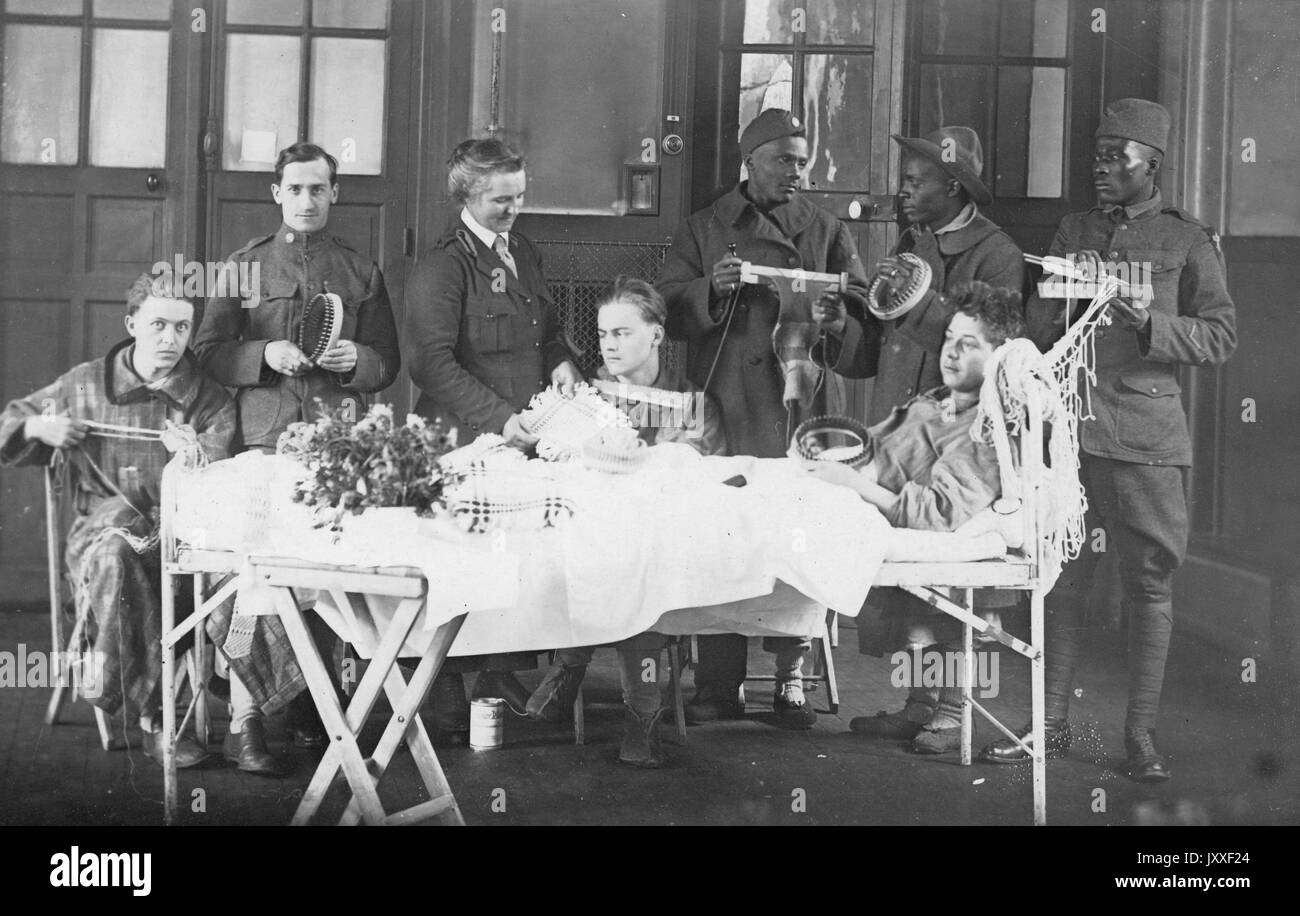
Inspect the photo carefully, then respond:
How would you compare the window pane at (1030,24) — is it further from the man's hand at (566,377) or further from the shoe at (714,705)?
the shoe at (714,705)

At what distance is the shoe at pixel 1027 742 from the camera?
412 centimetres

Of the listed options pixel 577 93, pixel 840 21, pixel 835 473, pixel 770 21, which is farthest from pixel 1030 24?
pixel 835 473

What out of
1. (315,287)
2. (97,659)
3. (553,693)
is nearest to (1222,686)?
(553,693)

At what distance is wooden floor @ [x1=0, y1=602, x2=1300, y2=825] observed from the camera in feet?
13.2

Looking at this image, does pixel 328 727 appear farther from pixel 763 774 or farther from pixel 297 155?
pixel 297 155

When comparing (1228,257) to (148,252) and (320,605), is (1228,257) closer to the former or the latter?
(320,605)

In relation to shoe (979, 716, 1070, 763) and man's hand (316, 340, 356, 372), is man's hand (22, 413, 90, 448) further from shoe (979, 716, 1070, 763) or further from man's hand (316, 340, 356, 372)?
shoe (979, 716, 1070, 763)

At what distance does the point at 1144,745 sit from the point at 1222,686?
341 millimetres

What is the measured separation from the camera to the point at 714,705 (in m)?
4.24

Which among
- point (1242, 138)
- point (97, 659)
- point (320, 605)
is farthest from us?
point (1242, 138)

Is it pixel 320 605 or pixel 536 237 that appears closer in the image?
pixel 320 605

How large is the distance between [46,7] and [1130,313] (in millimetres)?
3353

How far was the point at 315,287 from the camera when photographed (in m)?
4.14
